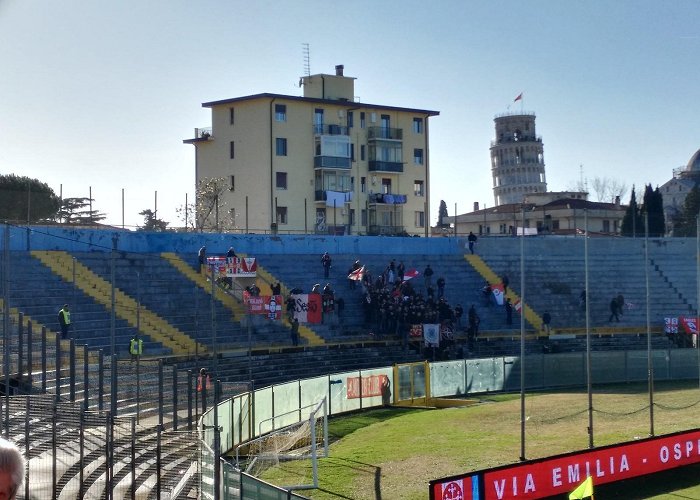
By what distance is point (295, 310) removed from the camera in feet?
137

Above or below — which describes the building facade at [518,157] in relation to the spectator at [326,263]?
above

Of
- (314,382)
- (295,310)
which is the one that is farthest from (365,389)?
A: (295,310)

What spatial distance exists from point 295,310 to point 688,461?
20373 millimetres

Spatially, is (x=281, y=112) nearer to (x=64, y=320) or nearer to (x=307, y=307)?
(x=307, y=307)

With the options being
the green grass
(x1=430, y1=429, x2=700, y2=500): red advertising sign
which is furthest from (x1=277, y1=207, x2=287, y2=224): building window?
(x1=430, y1=429, x2=700, y2=500): red advertising sign

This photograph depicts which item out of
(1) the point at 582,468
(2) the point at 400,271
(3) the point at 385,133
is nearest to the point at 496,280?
(2) the point at 400,271

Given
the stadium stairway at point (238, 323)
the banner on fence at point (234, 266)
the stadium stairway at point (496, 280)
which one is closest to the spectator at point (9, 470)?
the stadium stairway at point (238, 323)

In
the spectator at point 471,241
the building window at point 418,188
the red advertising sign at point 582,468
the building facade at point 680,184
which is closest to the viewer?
the red advertising sign at point 582,468

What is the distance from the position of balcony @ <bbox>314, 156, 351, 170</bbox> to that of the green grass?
33.9 meters

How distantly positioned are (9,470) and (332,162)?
218ft

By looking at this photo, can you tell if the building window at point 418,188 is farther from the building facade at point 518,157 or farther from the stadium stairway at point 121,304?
the building facade at point 518,157

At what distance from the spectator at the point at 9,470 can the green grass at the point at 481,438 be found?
17269mm

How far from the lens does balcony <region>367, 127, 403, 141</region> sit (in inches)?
2933

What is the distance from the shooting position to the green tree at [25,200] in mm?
46812
